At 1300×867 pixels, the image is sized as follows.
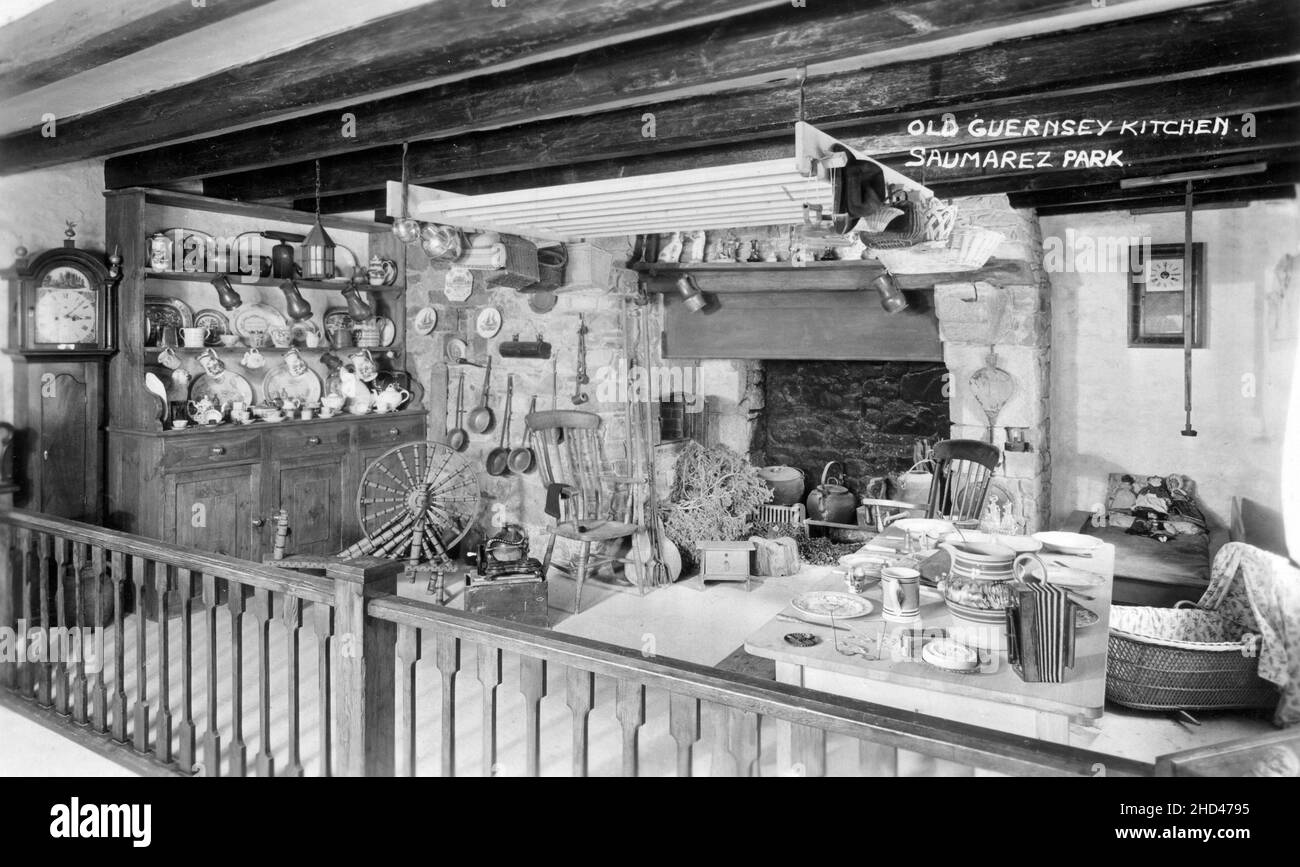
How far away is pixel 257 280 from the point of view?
5.58 m

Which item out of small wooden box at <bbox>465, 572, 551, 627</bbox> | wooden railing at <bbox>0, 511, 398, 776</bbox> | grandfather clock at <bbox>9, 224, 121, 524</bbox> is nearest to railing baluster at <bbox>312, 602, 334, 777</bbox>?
wooden railing at <bbox>0, 511, 398, 776</bbox>

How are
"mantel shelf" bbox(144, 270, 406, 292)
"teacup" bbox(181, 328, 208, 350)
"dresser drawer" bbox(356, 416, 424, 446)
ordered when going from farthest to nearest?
"dresser drawer" bbox(356, 416, 424, 446) → "teacup" bbox(181, 328, 208, 350) → "mantel shelf" bbox(144, 270, 406, 292)

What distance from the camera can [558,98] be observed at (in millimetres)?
3096

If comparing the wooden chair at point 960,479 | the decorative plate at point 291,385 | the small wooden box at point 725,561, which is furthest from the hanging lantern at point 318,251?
the wooden chair at point 960,479

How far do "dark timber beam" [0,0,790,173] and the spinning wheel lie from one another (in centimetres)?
225

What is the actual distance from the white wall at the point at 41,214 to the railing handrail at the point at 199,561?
1.64m

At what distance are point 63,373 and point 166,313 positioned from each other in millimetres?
632

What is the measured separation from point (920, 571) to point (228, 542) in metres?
4.14

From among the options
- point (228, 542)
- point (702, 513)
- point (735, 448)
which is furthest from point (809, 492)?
point (228, 542)

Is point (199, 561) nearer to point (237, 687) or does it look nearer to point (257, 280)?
point (237, 687)

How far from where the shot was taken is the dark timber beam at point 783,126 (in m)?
3.19

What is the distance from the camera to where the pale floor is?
320 cm

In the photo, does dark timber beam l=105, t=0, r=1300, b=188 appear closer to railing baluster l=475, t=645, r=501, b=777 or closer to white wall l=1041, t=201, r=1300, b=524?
railing baluster l=475, t=645, r=501, b=777

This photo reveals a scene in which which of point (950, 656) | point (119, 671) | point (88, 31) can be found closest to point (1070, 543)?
point (950, 656)
